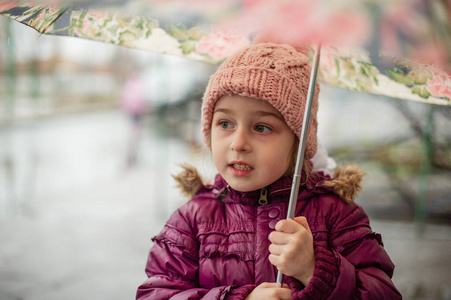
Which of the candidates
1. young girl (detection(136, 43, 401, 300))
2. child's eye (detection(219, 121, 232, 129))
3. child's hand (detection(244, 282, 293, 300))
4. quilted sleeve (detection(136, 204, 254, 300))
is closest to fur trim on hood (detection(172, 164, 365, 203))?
young girl (detection(136, 43, 401, 300))

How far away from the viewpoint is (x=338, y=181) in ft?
4.62

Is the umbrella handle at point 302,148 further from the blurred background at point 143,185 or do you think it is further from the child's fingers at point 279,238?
the blurred background at point 143,185

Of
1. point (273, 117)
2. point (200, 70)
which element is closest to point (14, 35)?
point (200, 70)

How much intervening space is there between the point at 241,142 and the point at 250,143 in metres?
0.03

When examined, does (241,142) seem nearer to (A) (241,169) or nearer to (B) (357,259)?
(A) (241,169)

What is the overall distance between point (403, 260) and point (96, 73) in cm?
700

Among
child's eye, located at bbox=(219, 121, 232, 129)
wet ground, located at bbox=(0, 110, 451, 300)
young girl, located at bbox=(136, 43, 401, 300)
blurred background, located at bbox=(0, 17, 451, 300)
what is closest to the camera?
young girl, located at bbox=(136, 43, 401, 300)

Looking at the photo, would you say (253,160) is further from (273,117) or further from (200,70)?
(200,70)

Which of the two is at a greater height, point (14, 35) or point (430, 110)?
point (14, 35)

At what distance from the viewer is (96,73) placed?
8.81m

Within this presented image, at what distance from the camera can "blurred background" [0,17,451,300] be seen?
9.83 ft

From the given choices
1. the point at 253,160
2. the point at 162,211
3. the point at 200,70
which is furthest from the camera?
the point at 200,70

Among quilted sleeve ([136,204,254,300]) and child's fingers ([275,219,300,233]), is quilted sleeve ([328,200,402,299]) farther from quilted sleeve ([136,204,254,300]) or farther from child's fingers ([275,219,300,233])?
quilted sleeve ([136,204,254,300])

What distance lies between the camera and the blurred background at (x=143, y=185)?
3.00m
